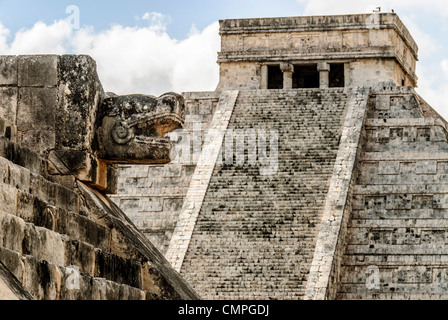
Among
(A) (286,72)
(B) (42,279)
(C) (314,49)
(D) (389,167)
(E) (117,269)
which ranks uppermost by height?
(C) (314,49)

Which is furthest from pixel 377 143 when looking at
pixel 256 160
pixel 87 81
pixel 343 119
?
pixel 87 81

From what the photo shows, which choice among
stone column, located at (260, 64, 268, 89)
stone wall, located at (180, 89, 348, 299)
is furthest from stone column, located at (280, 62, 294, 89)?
stone wall, located at (180, 89, 348, 299)

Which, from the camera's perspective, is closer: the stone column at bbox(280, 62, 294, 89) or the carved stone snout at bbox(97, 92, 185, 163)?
the carved stone snout at bbox(97, 92, 185, 163)

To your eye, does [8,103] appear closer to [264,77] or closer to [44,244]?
[44,244]

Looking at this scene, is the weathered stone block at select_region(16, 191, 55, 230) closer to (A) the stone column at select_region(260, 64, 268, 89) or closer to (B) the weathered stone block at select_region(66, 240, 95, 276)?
(B) the weathered stone block at select_region(66, 240, 95, 276)

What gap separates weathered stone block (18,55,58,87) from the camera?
8.43 meters

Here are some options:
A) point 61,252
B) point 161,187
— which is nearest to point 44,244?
point 61,252

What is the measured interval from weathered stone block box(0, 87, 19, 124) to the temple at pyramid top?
19.7 meters

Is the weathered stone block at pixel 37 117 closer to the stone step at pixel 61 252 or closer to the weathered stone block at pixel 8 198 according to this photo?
the stone step at pixel 61 252

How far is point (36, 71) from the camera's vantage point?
8.45 metres

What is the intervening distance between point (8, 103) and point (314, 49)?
20.2 metres

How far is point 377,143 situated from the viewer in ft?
80.9

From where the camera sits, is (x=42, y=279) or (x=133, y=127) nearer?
(x=42, y=279)
